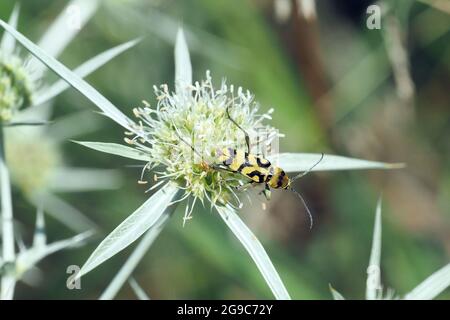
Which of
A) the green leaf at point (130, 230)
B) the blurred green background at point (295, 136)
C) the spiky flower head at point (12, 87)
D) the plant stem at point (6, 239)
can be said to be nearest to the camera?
the green leaf at point (130, 230)

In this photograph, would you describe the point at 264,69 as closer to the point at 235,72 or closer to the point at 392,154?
the point at 235,72

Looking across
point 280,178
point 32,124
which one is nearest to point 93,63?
point 32,124

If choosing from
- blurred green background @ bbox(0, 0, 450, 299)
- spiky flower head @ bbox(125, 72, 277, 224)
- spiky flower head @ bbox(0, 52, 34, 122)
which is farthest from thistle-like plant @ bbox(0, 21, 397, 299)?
blurred green background @ bbox(0, 0, 450, 299)

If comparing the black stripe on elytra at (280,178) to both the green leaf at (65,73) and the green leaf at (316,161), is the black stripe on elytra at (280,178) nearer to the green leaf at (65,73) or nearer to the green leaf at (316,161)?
A: the green leaf at (316,161)

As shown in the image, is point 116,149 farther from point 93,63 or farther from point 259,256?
point 259,256

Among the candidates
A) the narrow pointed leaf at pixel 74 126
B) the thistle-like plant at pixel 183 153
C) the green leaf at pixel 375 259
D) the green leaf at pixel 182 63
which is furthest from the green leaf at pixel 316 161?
the narrow pointed leaf at pixel 74 126

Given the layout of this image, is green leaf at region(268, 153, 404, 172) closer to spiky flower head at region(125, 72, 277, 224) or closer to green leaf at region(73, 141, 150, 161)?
spiky flower head at region(125, 72, 277, 224)
